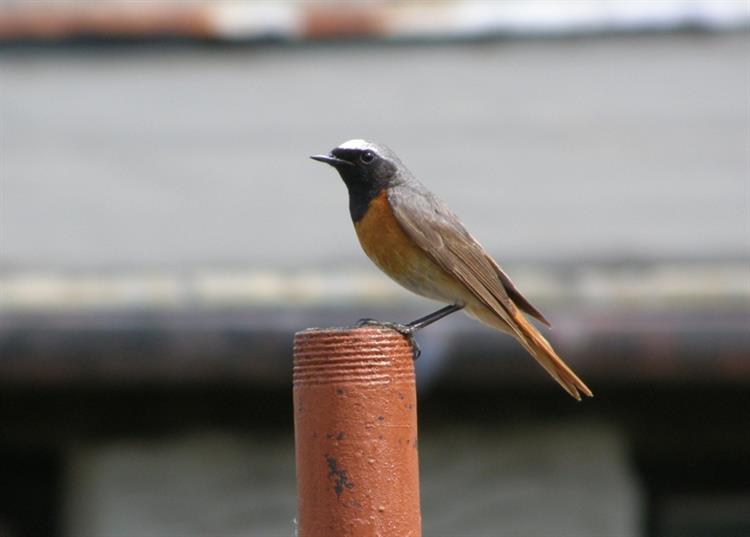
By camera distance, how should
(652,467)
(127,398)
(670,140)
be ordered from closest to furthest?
(127,398) < (652,467) < (670,140)

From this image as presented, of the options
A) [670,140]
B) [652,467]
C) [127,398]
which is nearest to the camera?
[127,398]

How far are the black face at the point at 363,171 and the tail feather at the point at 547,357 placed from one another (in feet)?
2.22

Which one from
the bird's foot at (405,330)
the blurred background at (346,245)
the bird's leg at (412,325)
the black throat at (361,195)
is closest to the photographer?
the bird's foot at (405,330)

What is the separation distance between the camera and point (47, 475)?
886 cm

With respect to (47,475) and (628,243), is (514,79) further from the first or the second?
(47,475)

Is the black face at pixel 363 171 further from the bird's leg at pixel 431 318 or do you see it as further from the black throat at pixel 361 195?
the bird's leg at pixel 431 318

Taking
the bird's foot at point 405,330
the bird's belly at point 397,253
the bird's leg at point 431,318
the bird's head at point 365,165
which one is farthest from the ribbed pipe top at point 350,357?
the bird's head at point 365,165

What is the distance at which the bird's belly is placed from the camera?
5.39m

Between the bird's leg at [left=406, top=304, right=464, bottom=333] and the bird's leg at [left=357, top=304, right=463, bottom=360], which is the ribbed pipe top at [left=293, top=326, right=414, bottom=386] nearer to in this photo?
the bird's leg at [left=357, top=304, right=463, bottom=360]

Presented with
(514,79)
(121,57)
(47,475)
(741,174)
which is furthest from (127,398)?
(741,174)

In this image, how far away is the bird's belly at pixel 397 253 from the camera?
5.39m

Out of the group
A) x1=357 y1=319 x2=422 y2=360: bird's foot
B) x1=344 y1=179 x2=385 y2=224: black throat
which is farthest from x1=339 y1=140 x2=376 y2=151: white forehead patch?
x1=357 y1=319 x2=422 y2=360: bird's foot

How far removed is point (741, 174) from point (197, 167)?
10.7 feet

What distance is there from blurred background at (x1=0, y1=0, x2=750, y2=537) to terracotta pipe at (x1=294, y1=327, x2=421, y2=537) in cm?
348
